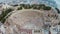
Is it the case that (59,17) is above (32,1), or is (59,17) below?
below

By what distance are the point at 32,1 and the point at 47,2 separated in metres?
0.14

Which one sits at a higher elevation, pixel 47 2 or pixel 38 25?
pixel 47 2

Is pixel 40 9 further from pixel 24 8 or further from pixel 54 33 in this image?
pixel 54 33

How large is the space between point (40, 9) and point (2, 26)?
0.37 metres

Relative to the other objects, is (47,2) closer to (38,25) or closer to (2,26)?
(38,25)

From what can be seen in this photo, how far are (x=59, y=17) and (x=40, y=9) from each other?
18 cm

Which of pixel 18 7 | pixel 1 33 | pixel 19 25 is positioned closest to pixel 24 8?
pixel 18 7

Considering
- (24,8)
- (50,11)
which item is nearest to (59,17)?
(50,11)

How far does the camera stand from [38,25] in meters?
1.23

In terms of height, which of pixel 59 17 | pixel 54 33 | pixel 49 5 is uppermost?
pixel 49 5

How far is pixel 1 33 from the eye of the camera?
1241 millimetres

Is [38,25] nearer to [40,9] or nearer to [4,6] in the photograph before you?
[40,9]

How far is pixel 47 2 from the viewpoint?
4.19ft

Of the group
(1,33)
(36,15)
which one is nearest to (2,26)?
(1,33)
